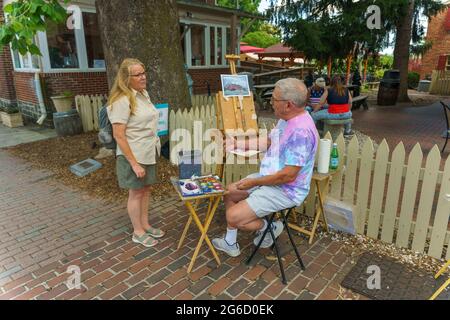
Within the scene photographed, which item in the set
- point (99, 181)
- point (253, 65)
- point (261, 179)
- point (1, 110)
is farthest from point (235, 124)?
point (253, 65)

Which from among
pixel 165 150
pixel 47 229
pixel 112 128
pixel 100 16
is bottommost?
pixel 47 229

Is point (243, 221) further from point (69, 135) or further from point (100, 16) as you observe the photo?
point (69, 135)

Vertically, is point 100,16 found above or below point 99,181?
above

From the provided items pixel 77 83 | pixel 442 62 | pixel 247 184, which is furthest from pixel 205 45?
pixel 442 62

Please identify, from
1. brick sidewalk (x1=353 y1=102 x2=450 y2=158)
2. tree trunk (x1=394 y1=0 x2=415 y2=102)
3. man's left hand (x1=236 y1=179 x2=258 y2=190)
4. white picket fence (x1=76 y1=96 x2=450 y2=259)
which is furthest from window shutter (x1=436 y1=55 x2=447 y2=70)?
man's left hand (x1=236 y1=179 x2=258 y2=190)

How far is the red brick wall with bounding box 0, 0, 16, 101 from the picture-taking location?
9.88 m

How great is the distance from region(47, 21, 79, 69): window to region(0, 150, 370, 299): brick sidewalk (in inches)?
245

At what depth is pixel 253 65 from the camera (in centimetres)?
1938

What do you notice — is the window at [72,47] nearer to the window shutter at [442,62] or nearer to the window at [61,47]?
the window at [61,47]

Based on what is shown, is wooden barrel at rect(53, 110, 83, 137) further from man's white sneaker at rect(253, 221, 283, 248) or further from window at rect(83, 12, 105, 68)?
man's white sneaker at rect(253, 221, 283, 248)

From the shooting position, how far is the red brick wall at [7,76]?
9.88 meters

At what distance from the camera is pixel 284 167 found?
8.92ft

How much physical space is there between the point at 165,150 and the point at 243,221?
329cm

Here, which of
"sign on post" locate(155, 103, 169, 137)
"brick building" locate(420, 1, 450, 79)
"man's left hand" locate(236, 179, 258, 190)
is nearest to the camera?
"man's left hand" locate(236, 179, 258, 190)
